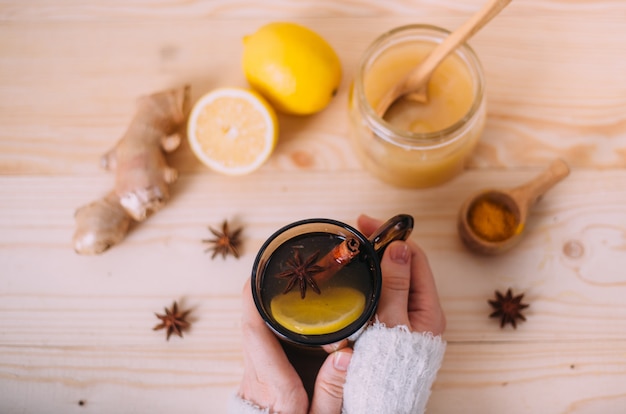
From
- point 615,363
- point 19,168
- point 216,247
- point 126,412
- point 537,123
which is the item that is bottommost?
point 126,412

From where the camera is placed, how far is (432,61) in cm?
82

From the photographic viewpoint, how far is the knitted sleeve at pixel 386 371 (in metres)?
0.73

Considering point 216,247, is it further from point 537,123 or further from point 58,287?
point 537,123

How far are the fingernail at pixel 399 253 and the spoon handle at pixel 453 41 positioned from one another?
10.2 inches

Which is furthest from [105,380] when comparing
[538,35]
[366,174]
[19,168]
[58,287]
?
[538,35]

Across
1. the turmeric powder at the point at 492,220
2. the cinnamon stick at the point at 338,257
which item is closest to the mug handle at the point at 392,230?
the cinnamon stick at the point at 338,257

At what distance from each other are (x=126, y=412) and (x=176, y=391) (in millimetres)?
88

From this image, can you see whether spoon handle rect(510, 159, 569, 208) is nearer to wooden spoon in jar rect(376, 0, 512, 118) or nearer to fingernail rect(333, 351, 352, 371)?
wooden spoon in jar rect(376, 0, 512, 118)

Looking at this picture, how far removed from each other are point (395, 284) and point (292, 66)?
38cm

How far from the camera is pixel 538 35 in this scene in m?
1.02

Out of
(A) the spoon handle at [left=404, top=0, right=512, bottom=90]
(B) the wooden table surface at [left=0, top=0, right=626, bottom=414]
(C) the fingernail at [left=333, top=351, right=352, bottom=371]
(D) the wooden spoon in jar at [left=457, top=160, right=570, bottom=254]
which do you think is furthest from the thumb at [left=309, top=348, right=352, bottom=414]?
(A) the spoon handle at [left=404, top=0, right=512, bottom=90]

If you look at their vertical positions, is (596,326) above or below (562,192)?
below

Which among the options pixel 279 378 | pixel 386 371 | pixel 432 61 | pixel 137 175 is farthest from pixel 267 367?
pixel 432 61

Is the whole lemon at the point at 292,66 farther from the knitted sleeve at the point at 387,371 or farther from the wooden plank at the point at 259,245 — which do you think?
the knitted sleeve at the point at 387,371
